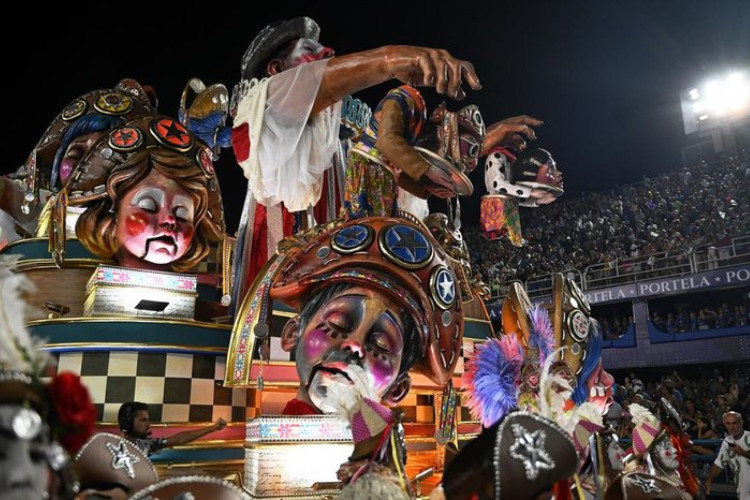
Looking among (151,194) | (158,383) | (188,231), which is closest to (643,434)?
(158,383)

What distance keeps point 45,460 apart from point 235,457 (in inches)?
89.9

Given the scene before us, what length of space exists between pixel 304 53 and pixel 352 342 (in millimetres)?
2018

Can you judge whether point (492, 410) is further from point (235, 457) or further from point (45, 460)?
point (45, 460)

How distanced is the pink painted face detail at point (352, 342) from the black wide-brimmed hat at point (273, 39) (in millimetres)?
1858

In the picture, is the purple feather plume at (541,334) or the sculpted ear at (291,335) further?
the purple feather plume at (541,334)

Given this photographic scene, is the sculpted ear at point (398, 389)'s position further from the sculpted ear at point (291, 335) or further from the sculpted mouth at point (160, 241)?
the sculpted mouth at point (160, 241)

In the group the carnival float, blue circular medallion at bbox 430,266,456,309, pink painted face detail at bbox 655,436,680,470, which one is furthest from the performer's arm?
pink painted face detail at bbox 655,436,680,470

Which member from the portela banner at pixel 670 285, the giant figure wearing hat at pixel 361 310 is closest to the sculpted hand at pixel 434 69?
the giant figure wearing hat at pixel 361 310

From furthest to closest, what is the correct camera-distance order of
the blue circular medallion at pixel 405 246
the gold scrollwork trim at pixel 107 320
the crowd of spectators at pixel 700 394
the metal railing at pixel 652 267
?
the metal railing at pixel 652 267 → the crowd of spectators at pixel 700 394 → the gold scrollwork trim at pixel 107 320 → the blue circular medallion at pixel 405 246

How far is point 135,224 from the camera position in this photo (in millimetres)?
3393

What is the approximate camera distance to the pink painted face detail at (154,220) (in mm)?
3395

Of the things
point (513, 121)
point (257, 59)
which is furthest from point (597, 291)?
point (257, 59)

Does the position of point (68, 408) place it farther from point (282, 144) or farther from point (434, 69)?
point (282, 144)

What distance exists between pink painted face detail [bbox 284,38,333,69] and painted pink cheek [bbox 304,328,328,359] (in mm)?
1877
